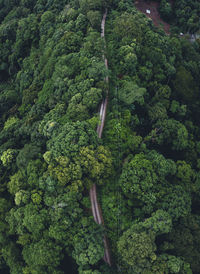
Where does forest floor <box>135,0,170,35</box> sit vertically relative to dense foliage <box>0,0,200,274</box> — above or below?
above

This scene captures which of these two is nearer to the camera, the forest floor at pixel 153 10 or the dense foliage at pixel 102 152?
the dense foliage at pixel 102 152

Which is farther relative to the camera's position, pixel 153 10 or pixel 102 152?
pixel 153 10

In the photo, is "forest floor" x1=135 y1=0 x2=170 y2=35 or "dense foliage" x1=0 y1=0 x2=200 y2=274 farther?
A: "forest floor" x1=135 y1=0 x2=170 y2=35

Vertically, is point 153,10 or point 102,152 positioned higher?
point 153,10

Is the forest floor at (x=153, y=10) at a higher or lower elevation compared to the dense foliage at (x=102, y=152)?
higher
